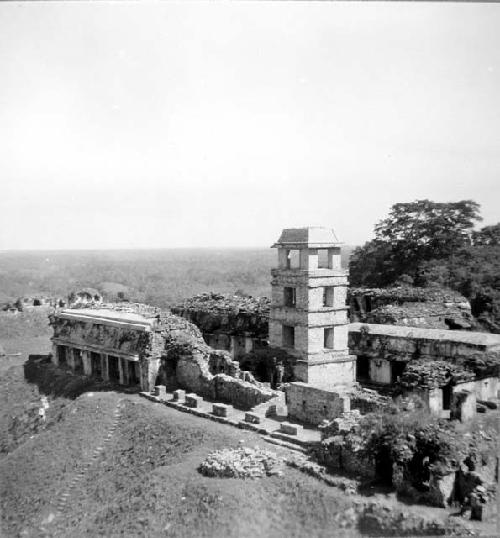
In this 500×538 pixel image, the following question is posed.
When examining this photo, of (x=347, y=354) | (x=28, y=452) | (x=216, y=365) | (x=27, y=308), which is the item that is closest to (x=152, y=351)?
(x=216, y=365)

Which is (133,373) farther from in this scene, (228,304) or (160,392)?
(228,304)

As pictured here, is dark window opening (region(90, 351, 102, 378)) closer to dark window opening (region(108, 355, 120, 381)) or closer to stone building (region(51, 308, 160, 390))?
stone building (region(51, 308, 160, 390))

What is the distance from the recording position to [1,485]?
75.0ft

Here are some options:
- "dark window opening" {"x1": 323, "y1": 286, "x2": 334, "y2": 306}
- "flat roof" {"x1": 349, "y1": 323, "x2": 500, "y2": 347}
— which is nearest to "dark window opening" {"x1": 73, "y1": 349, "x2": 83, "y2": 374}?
"dark window opening" {"x1": 323, "y1": 286, "x2": 334, "y2": 306}

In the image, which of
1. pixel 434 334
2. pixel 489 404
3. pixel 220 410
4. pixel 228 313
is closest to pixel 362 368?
pixel 434 334

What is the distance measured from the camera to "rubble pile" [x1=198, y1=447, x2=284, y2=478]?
18359 mm

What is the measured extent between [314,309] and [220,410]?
26.8 feet

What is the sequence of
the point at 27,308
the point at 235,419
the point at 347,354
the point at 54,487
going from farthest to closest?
the point at 27,308 < the point at 347,354 < the point at 235,419 < the point at 54,487

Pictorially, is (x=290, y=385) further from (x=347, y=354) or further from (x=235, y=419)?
(x=347, y=354)

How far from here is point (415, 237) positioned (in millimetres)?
49531

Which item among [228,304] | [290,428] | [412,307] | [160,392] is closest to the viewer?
[290,428]

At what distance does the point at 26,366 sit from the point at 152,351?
38.6ft

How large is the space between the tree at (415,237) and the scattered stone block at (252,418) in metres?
26.3

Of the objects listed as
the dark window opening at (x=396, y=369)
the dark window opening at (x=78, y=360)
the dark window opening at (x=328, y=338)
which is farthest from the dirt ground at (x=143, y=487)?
the dark window opening at (x=396, y=369)
